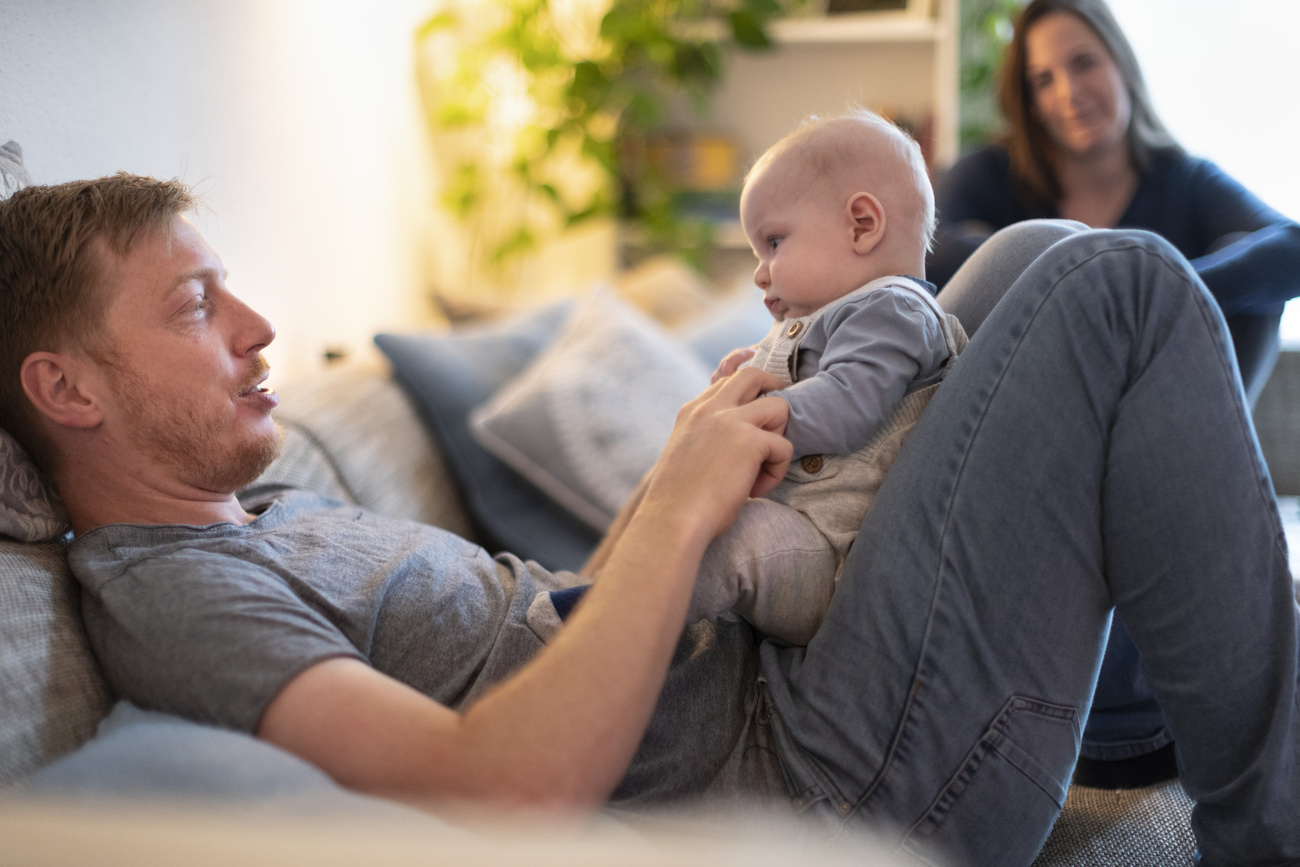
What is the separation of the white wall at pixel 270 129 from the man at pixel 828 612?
0.38 meters

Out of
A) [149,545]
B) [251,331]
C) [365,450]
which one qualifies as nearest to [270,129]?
[365,450]

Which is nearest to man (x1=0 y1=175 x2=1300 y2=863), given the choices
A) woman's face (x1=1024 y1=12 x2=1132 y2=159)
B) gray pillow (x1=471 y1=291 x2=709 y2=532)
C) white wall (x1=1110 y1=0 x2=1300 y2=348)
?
gray pillow (x1=471 y1=291 x2=709 y2=532)

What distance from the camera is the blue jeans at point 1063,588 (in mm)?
838

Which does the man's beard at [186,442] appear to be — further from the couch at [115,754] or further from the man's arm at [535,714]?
the man's arm at [535,714]

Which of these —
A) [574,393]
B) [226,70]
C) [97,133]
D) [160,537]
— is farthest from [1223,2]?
[160,537]

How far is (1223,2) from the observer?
2953 millimetres

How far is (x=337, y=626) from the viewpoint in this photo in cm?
90

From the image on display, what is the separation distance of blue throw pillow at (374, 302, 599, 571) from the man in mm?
887

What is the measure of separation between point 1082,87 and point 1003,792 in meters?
1.76

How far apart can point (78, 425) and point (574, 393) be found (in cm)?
112

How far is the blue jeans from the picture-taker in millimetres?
838

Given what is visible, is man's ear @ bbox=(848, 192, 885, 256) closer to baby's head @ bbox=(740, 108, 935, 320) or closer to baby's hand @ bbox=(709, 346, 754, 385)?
baby's head @ bbox=(740, 108, 935, 320)

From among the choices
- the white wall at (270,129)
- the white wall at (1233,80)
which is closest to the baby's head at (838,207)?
the white wall at (270,129)

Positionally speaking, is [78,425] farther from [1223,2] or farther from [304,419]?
[1223,2]
